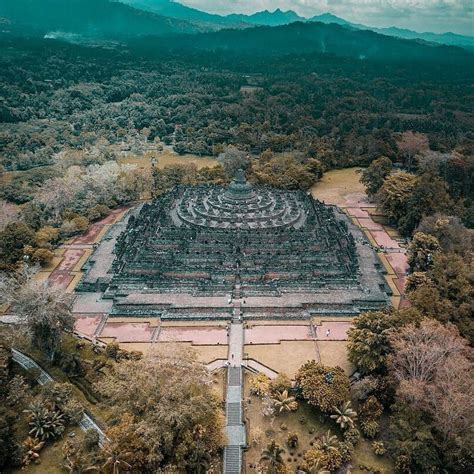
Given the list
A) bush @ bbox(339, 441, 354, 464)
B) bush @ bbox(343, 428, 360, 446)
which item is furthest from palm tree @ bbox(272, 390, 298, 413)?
bush @ bbox(339, 441, 354, 464)

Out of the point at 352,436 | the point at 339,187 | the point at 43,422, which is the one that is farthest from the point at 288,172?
the point at 43,422

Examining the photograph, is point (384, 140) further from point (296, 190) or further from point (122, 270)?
point (122, 270)

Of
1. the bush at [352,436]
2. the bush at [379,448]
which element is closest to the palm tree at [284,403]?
the bush at [352,436]

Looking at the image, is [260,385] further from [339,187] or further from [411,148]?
[411,148]

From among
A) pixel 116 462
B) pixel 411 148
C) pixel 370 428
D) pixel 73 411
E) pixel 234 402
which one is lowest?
pixel 234 402

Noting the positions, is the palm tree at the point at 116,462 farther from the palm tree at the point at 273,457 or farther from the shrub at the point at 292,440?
the shrub at the point at 292,440

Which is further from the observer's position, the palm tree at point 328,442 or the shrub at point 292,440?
the shrub at point 292,440

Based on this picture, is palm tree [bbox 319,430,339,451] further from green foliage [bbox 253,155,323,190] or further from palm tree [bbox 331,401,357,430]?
green foliage [bbox 253,155,323,190]
